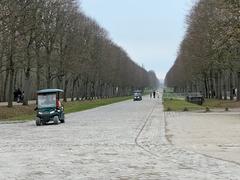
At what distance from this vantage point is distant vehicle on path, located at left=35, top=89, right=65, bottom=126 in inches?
1332

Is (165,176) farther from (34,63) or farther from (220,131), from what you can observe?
(34,63)

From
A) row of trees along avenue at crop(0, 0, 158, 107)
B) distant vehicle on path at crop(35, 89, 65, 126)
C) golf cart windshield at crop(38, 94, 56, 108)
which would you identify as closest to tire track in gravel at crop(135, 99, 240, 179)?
distant vehicle on path at crop(35, 89, 65, 126)

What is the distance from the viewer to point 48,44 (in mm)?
62688

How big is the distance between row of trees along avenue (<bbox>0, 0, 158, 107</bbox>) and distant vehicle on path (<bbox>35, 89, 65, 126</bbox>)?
31.5 feet

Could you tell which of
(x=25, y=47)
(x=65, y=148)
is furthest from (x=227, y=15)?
(x=65, y=148)

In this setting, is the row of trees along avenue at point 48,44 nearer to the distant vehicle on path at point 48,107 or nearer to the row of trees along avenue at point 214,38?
the distant vehicle on path at point 48,107

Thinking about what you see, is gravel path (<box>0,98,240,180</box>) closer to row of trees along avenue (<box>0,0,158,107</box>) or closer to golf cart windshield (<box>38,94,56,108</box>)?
golf cart windshield (<box>38,94,56,108</box>)

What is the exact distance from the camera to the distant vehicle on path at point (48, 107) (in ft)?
111

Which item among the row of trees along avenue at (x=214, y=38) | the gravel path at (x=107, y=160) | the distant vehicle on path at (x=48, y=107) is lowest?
the gravel path at (x=107, y=160)

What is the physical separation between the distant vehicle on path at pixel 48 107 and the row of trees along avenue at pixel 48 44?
31.5ft

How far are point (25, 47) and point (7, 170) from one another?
37.6 m

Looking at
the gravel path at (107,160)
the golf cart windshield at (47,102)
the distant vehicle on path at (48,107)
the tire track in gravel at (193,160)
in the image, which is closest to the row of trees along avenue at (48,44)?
the distant vehicle on path at (48,107)

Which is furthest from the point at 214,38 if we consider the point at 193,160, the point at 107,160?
the point at 107,160

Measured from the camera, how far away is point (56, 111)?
34.2 m
